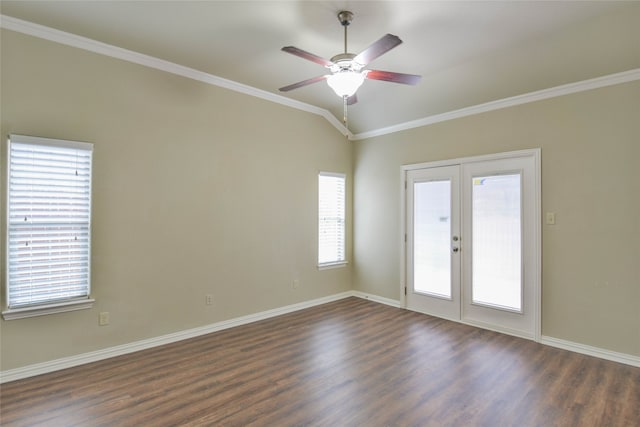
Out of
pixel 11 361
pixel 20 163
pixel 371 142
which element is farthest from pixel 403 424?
pixel 371 142

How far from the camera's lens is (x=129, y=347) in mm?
3230

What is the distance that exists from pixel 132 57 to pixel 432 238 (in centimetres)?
415

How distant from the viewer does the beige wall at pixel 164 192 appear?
2.82m

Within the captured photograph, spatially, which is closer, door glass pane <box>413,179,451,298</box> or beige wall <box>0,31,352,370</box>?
A: beige wall <box>0,31,352,370</box>

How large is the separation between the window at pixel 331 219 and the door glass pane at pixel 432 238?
4.02 feet

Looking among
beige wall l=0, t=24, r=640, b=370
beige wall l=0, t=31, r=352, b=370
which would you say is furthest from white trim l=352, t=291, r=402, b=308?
beige wall l=0, t=24, r=640, b=370

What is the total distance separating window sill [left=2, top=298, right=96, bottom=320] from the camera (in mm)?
2646

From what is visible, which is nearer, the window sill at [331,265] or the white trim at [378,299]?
the white trim at [378,299]

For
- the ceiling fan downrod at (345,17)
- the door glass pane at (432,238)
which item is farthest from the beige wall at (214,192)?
the ceiling fan downrod at (345,17)

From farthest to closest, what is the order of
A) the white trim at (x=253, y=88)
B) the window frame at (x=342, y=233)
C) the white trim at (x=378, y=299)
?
1. the window frame at (x=342, y=233)
2. the white trim at (x=378, y=299)
3. the white trim at (x=253, y=88)

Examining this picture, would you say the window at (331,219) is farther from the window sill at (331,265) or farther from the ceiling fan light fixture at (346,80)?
the ceiling fan light fixture at (346,80)

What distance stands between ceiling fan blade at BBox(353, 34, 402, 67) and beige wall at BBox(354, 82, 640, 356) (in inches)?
97.0

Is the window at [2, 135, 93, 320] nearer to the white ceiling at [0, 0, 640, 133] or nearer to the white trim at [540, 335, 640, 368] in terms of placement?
the white ceiling at [0, 0, 640, 133]

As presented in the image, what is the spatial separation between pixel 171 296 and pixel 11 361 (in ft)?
4.27
